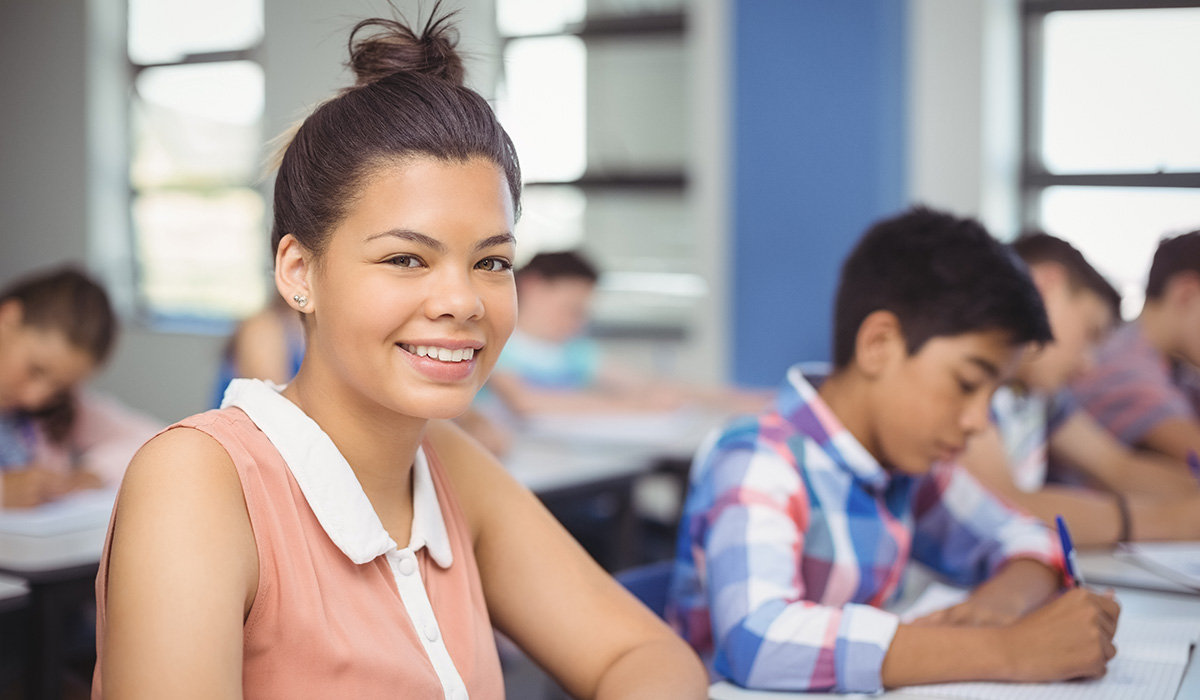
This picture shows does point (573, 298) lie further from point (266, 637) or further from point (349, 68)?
point (266, 637)

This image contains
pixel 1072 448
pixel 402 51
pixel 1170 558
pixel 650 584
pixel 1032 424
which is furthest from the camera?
pixel 1032 424

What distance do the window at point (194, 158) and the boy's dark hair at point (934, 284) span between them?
183 inches

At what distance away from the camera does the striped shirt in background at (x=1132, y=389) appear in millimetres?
2275

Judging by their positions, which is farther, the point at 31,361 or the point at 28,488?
the point at 31,361

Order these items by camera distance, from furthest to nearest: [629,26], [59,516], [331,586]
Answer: [629,26] → [59,516] → [331,586]

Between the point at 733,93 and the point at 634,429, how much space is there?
1390 mm

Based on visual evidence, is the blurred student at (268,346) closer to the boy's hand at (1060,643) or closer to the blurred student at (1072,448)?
the blurred student at (1072,448)

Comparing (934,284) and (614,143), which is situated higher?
(614,143)

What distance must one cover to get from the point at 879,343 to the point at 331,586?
0.80m

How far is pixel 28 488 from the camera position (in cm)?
196

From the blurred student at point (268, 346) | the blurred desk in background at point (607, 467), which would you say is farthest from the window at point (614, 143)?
the blurred student at point (268, 346)

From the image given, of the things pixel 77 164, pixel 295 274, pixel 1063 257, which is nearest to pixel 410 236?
pixel 295 274

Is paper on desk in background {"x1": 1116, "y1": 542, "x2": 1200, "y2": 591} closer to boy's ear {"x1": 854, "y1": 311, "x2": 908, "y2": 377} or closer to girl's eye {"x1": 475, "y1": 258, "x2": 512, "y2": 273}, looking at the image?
boy's ear {"x1": 854, "y1": 311, "x2": 908, "y2": 377}

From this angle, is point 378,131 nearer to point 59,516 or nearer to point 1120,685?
point 1120,685
